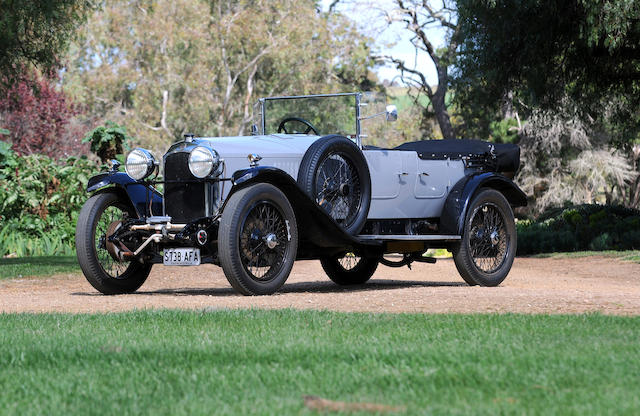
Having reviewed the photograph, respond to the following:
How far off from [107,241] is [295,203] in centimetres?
187

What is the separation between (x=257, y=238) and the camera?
29.4ft

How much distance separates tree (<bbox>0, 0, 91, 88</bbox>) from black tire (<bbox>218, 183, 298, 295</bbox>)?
7.30 m

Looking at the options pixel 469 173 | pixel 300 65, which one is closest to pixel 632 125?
pixel 469 173

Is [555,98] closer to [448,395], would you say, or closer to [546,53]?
A: [546,53]

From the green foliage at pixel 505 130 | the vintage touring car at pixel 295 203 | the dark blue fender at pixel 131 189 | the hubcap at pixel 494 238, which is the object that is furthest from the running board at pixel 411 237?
the green foliage at pixel 505 130

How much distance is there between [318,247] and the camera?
10.1 m

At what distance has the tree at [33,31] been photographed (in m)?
14.9

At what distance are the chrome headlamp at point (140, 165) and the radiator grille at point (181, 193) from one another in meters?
0.18

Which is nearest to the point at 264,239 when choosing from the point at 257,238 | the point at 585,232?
the point at 257,238

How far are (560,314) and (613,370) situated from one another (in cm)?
245

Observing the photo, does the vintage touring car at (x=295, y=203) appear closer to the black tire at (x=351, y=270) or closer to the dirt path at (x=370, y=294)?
the black tire at (x=351, y=270)

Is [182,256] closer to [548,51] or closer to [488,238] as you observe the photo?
[488,238]

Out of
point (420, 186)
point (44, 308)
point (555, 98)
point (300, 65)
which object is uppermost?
point (300, 65)

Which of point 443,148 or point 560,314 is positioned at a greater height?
point 443,148
